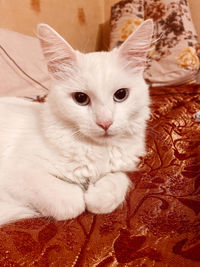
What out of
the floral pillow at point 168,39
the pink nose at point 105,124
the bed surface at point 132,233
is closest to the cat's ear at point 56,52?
the pink nose at point 105,124

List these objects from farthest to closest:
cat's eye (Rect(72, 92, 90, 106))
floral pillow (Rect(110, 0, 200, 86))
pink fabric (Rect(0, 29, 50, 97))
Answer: floral pillow (Rect(110, 0, 200, 86)) < pink fabric (Rect(0, 29, 50, 97)) < cat's eye (Rect(72, 92, 90, 106))

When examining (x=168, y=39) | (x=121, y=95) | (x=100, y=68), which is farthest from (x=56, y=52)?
(x=168, y=39)

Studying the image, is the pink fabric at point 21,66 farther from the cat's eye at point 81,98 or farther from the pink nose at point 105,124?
the pink nose at point 105,124

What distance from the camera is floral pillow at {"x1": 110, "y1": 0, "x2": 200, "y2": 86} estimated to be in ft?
6.21

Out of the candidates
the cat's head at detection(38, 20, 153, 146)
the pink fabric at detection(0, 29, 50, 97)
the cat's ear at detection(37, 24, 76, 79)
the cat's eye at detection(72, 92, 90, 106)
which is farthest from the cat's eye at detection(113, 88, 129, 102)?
the pink fabric at detection(0, 29, 50, 97)

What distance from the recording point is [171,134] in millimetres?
1360

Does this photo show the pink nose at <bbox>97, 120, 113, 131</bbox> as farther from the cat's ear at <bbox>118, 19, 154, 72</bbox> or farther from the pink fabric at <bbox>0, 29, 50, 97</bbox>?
the pink fabric at <bbox>0, 29, 50, 97</bbox>

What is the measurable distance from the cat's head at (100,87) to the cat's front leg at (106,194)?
0.16 metres

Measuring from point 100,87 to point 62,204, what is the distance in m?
0.41

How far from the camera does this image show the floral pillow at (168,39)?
74.5 inches

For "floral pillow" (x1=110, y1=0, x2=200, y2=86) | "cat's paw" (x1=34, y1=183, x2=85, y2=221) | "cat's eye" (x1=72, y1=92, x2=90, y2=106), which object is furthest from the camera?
"floral pillow" (x1=110, y1=0, x2=200, y2=86)

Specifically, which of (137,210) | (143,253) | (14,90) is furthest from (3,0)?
(143,253)

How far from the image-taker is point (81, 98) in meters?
0.85

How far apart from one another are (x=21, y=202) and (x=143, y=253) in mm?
460
